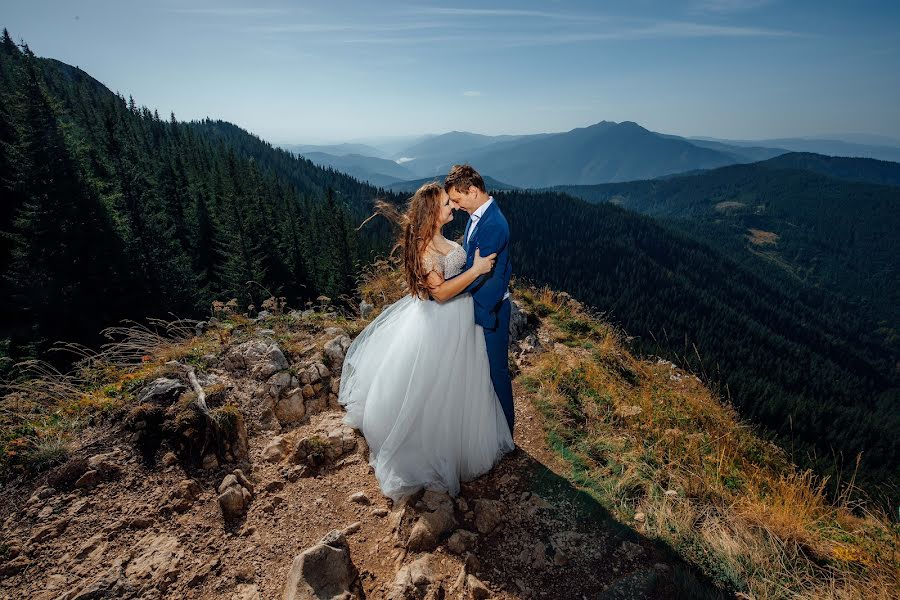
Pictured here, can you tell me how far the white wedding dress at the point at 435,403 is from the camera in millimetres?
3926

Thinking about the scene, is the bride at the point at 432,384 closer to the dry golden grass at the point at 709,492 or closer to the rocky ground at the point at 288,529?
the rocky ground at the point at 288,529

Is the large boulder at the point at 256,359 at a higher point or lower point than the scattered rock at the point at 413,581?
higher

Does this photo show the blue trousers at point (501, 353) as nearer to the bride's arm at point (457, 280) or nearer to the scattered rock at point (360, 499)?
the bride's arm at point (457, 280)

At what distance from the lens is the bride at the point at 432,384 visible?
377 centimetres

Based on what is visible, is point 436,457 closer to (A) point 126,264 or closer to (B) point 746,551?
(B) point 746,551

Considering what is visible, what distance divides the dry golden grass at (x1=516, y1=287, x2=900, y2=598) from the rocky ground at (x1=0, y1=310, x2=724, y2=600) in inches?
15.0

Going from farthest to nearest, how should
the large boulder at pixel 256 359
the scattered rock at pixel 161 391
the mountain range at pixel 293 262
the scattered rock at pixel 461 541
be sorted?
the mountain range at pixel 293 262 < the large boulder at pixel 256 359 < the scattered rock at pixel 161 391 < the scattered rock at pixel 461 541

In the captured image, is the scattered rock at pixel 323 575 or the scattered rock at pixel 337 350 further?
the scattered rock at pixel 337 350

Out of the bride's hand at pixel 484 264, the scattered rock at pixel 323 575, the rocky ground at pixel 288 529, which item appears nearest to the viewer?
the scattered rock at pixel 323 575

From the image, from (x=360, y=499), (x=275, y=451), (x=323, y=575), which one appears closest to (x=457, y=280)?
(x=360, y=499)

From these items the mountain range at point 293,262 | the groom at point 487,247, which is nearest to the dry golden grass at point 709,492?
the mountain range at point 293,262

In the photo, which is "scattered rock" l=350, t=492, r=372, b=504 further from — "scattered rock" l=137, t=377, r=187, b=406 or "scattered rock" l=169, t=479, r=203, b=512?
"scattered rock" l=137, t=377, r=187, b=406

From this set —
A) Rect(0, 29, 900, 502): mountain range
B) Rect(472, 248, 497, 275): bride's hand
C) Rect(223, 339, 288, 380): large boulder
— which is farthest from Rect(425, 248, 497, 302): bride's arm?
Rect(223, 339, 288, 380): large boulder

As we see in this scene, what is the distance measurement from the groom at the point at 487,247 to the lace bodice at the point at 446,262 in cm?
9
